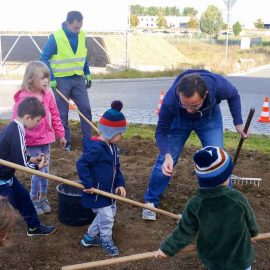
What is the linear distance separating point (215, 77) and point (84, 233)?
75.7 inches

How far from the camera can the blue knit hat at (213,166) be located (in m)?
2.43

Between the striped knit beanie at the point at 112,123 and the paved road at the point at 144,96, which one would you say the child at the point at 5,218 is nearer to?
the striped knit beanie at the point at 112,123

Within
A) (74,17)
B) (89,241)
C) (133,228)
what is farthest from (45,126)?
(74,17)

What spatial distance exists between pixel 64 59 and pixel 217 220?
4559 mm

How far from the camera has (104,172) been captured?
3.63 meters

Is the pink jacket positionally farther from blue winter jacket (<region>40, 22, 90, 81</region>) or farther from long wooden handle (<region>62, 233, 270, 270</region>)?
blue winter jacket (<region>40, 22, 90, 81</region>)

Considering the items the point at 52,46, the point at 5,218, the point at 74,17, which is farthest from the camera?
the point at 52,46

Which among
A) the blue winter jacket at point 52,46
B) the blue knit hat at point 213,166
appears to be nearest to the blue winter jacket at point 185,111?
the blue knit hat at point 213,166

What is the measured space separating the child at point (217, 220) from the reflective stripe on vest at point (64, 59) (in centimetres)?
437

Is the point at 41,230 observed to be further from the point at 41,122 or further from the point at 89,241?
the point at 41,122

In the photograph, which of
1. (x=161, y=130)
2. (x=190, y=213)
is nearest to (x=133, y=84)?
(x=161, y=130)

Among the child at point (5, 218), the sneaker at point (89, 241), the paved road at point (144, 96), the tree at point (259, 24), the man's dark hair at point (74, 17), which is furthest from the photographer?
the tree at point (259, 24)

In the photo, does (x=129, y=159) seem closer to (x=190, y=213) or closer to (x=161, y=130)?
(x=161, y=130)

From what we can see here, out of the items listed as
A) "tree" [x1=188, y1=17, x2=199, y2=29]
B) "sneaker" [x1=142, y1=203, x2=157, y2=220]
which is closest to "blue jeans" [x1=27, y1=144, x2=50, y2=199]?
"sneaker" [x1=142, y1=203, x2=157, y2=220]
